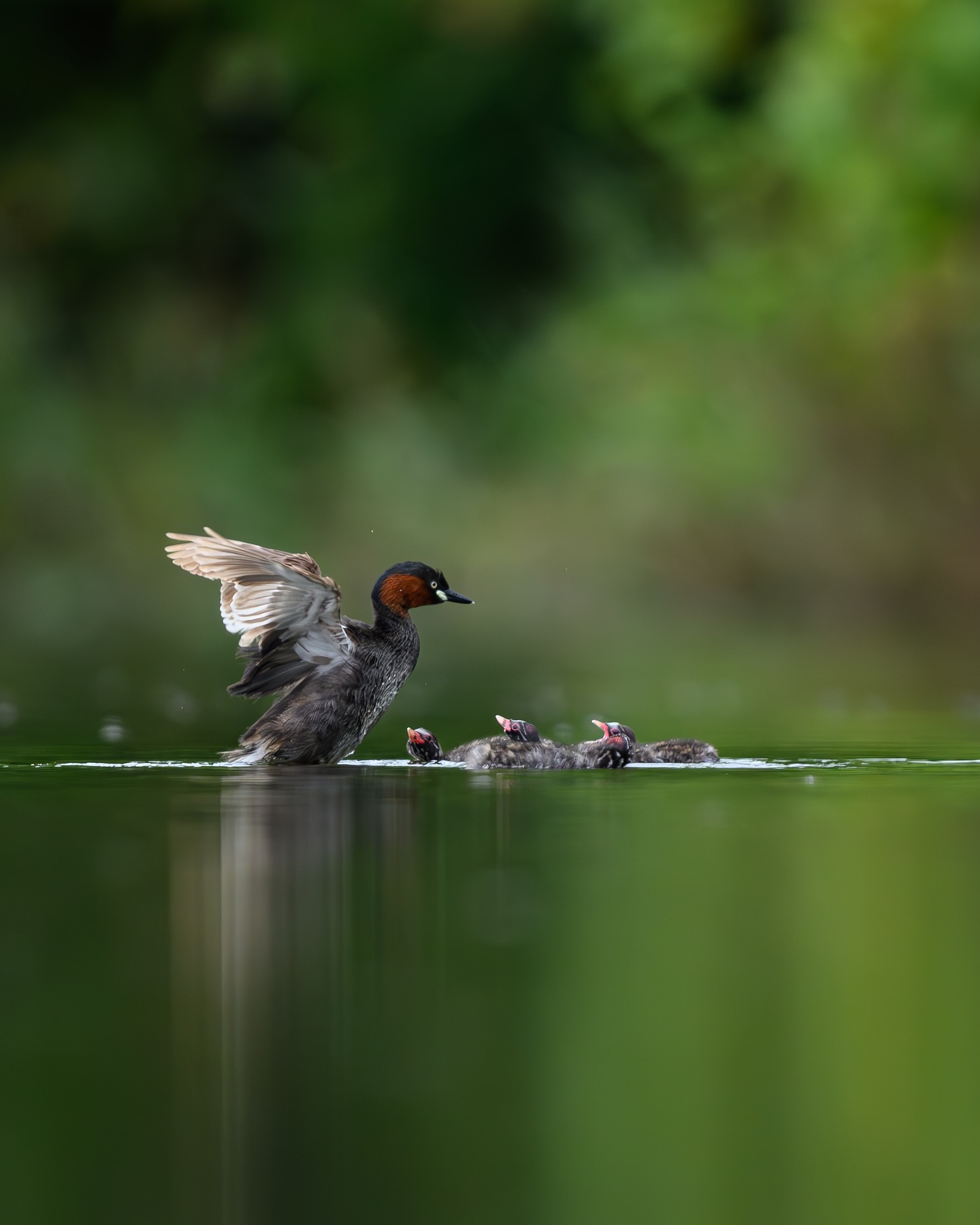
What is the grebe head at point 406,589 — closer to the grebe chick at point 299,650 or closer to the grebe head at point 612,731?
the grebe chick at point 299,650

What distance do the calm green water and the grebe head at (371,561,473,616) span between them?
1.54m

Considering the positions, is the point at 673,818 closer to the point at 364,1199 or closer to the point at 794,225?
the point at 364,1199

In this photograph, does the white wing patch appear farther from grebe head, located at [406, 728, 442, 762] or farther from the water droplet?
the water droplet

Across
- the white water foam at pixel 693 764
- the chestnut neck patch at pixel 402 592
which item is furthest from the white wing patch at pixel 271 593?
the white water foam at pixel 693 764

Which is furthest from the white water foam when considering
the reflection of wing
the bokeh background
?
the bokeh background

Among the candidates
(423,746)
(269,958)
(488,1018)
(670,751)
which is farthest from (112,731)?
(488,1018)

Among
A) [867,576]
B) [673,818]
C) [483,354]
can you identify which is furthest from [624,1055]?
[483,354]

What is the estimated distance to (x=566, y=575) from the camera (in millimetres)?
21922

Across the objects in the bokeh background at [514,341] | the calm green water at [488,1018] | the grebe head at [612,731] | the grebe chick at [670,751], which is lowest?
the calm green water at [488,1018]

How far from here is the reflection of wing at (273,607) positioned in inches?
269

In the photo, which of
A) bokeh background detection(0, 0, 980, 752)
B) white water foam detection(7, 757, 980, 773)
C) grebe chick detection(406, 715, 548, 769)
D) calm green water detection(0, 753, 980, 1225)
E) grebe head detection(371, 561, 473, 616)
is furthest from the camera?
bokeh background detection(0, 0, 980, 752)

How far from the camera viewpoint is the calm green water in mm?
2951

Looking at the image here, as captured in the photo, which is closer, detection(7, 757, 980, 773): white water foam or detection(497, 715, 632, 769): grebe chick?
detection(7, 757, 980, 773): white water foam

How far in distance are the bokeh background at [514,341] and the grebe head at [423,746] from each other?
167 centimetres
